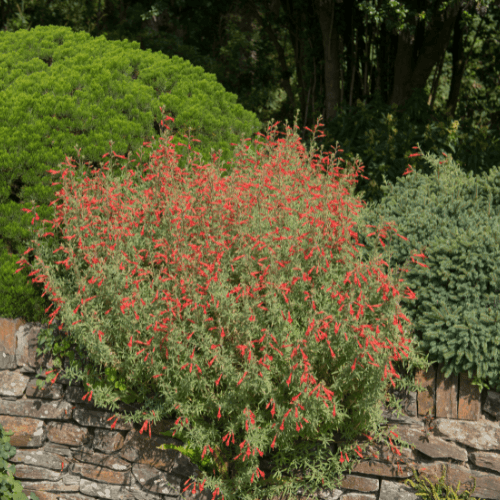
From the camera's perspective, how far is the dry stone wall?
3.81 m

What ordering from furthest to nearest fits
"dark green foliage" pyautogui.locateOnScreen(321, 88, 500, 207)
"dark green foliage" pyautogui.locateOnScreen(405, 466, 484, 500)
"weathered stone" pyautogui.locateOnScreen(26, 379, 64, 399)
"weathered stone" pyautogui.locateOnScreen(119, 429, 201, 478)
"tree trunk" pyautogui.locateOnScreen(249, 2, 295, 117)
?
"tree trunk" pyautogui.locateOnScreen(249, 2, 295, 117) < "dark green foliage" pyautogui.locateOnScreen(321, 88, 500, 207) < "weathered stone" pyautogui.locateOnScreen(26, 379, 64, 399) < "weathered stone" pyautogui.locateOnScreen(119, 429, 201, 478) < "dark green foliage" pyautogui.locateOnScreen(405, 466, 484, 500)

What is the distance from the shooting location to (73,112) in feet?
15.8

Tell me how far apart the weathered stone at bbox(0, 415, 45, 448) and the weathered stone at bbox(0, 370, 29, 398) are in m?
0.22

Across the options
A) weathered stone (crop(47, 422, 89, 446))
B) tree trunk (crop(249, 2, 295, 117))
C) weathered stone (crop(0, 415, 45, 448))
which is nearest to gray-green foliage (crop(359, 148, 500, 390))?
weathered stone (crop(47, 422, 89, 446))

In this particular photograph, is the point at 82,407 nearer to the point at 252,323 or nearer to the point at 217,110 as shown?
the point at 252,323

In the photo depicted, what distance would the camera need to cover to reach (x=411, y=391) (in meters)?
3.88

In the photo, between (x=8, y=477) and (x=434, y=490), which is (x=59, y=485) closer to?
(x=8, y=477)

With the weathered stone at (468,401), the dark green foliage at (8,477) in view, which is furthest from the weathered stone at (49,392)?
the weathered stone at (468,401)

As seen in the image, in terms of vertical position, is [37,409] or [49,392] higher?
[49,392]

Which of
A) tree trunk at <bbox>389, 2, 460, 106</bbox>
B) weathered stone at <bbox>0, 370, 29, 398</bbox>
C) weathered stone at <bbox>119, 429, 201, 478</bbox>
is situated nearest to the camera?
weathered stone at <bbox>119, 429, 201, 478</bbox>

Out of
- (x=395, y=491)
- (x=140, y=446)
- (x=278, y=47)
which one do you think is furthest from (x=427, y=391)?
(x=278, y=47)

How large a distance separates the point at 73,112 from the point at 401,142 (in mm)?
3729

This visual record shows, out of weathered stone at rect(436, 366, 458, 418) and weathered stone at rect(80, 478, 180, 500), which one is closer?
weathered stone at rect(436, 366, 458, 418)

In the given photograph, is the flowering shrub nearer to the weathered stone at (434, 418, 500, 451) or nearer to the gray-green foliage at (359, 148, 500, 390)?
the gray-green foliage at (359, 148, 500, 390)
